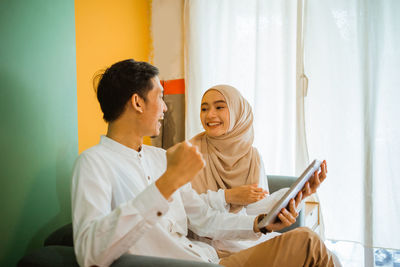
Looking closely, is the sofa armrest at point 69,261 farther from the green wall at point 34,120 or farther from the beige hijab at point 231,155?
the beige hijab at point 231,155

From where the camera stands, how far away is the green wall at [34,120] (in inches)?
50.2

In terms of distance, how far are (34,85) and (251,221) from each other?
4.02 feet

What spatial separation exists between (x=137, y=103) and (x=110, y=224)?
55cm

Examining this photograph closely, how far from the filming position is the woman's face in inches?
77.3

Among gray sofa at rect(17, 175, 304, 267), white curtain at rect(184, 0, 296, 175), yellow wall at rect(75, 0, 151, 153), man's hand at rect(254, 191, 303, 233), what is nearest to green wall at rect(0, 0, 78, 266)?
gray sofa at rect(17, 175, 304, 267)

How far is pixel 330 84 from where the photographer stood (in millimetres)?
2432

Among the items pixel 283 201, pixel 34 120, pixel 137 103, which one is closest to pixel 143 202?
pixel 137 103

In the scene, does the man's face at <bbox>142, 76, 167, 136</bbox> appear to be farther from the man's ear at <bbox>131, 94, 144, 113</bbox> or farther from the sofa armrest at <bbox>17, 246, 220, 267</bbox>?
the sofa armrest at <bbox>17, 246, 220, 267</bbox>

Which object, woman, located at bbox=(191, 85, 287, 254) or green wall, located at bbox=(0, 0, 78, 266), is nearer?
→ green wall, located at bbox=(0, 0, 78, 266)

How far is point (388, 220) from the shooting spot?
2271mm

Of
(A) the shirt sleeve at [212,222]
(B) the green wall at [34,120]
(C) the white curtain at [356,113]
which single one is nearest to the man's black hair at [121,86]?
(B) the green wall at [34,120]

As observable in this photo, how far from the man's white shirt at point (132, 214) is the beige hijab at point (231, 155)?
1.35 ft

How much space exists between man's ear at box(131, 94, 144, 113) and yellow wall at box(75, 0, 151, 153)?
972 millimetres

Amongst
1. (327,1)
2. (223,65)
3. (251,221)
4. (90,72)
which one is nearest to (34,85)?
(90,72)
